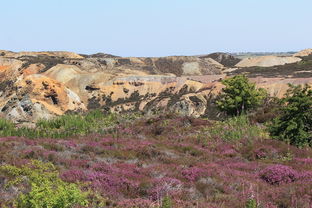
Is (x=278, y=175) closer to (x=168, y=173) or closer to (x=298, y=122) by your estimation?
(x=168, y=173)

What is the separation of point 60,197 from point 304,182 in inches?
310

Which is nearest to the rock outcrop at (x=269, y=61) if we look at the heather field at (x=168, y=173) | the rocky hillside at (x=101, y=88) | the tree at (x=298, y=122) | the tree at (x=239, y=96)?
the rocky hillside at (x=101, y=88)

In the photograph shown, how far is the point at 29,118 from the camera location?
48.4 metres

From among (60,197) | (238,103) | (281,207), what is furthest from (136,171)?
(238,103)

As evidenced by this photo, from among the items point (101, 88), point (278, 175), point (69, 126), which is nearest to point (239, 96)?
point (69, 126)

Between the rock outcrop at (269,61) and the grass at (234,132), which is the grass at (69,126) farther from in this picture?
the rock outcrop at (269,61)

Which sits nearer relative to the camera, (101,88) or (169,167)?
(169,167)

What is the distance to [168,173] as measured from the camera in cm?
1181

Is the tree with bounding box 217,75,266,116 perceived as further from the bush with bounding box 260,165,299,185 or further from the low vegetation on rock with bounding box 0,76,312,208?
the bush with bounding box 260,165,299,185

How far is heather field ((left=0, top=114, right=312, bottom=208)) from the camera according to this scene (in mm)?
8172

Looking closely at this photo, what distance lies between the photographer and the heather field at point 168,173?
8172 millimetres

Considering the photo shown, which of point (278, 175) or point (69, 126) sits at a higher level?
point (278, 175)

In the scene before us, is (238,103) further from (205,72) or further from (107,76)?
(205,72)

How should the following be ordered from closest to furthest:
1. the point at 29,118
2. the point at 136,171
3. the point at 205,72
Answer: the point at 136,171 → the point at 29,118 → the point at 205,72
